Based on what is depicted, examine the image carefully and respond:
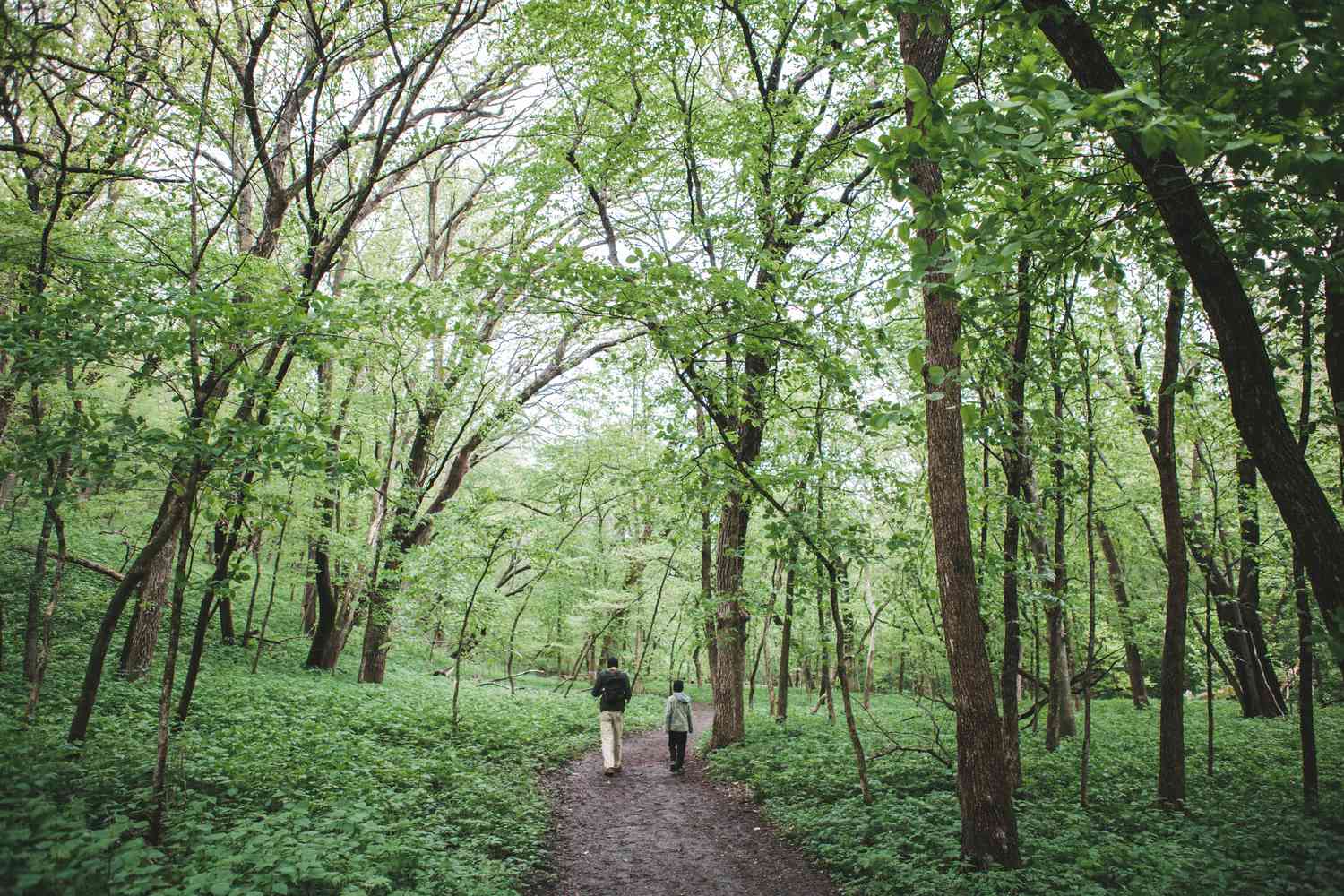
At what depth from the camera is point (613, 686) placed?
10.8 m

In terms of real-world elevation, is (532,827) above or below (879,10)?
below

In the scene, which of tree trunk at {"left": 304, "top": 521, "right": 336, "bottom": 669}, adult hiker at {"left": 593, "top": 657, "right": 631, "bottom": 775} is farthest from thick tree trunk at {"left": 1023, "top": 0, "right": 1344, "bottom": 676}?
tree trunk at {"left": 304, "top": 521, "right": 336, "bottom": 669}

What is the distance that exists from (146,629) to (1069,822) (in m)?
13.1

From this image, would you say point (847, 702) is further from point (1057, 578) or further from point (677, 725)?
point (677, 725)

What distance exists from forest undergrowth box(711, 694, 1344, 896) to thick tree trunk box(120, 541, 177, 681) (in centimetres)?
918

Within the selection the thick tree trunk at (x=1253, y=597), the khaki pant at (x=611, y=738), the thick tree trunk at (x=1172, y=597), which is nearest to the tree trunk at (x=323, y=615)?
the khaki pant at (x=611, y=738)

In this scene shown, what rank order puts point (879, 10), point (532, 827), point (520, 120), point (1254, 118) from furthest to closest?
point (520, 120) → point (532, 827) → point (879, 10) → point (1254, 118)

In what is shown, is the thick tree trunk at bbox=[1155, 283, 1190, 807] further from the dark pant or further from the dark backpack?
the dark backpack

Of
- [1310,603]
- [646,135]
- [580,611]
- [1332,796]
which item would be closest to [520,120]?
[646,135]

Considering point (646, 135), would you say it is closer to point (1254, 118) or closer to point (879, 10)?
point (879, 10)

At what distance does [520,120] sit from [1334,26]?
34.2ft

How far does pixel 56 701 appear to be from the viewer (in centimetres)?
761

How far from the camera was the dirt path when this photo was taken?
5863mm

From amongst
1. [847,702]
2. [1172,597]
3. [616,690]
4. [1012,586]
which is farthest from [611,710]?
[1172,597]
